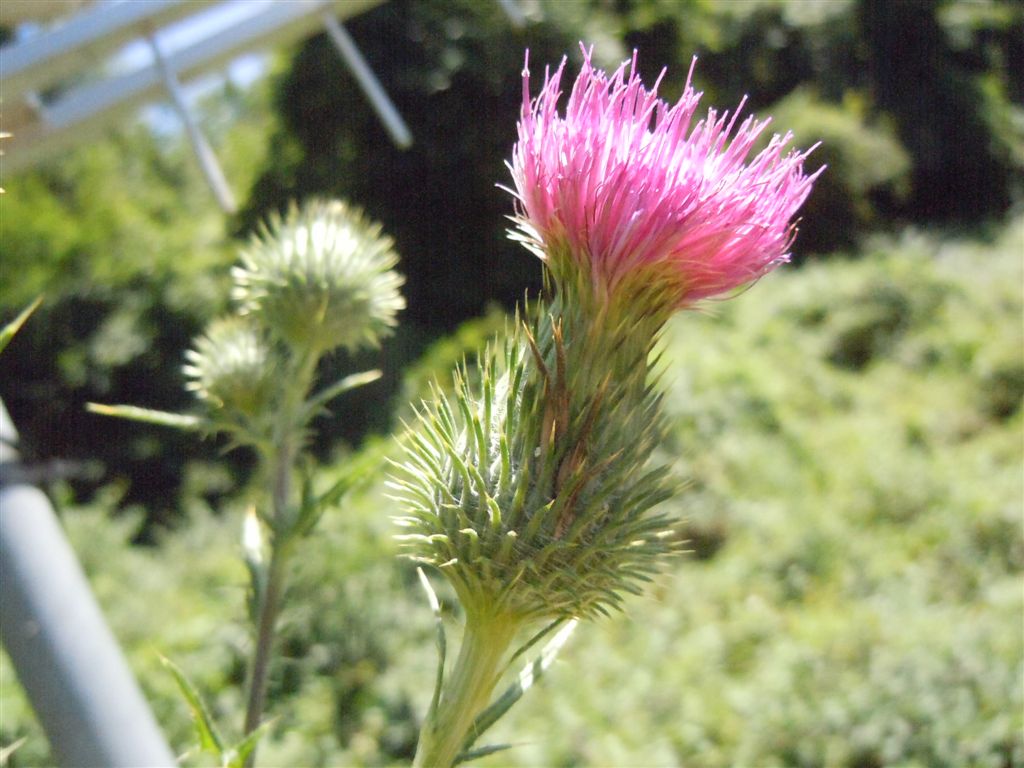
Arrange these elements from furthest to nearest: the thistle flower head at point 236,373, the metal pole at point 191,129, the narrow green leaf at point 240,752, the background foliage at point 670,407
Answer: the background foliage at point 670,407
the metal pole at point 191,129
the thistle flower head at point 236,373
the narrow green leaf at point 240,752

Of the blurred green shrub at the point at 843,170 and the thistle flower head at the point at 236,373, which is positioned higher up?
the blurred green shrub at the point at 843,170

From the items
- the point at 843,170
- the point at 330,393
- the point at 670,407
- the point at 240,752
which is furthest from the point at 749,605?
the point at 843,170

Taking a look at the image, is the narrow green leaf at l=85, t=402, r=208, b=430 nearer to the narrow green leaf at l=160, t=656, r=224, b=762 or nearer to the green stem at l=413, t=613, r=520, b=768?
the narrow green leaf at l=160, t=656, r=224, b=762

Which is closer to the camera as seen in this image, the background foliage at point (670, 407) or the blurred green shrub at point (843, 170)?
the background foliage at point (670, 407)

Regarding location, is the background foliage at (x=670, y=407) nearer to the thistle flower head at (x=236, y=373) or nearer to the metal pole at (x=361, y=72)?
the thistle flower head at (x=236, y=373)

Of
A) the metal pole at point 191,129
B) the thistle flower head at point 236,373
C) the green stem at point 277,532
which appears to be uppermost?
the metal pole at point 191,129

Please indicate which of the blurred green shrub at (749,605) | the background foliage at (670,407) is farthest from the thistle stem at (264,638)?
the blurred green shrub at (749,605)

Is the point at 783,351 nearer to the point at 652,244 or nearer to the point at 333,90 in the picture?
the point at 333,90
